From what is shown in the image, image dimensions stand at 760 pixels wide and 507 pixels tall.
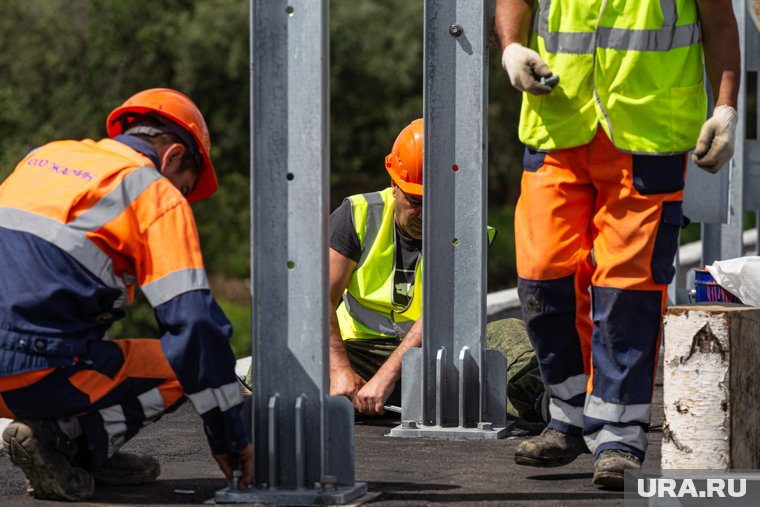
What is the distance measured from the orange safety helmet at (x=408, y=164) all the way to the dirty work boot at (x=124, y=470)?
1970 mm

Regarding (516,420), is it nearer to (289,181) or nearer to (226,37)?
(289,181)

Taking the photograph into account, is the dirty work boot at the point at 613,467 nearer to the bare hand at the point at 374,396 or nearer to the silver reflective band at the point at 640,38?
the silver reflective band at the point at 640,38

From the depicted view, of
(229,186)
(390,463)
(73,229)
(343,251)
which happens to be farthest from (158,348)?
(229,186)

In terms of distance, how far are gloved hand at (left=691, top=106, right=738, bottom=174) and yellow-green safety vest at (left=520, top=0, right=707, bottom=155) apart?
8 cm

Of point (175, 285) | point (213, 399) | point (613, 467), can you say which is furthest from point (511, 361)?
point (175, 285)

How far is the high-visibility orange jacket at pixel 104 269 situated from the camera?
404 centimetres

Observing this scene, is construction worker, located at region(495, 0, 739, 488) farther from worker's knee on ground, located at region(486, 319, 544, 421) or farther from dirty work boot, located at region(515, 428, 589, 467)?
worker's knee on ground, located at region(486, 319, 544, 421)

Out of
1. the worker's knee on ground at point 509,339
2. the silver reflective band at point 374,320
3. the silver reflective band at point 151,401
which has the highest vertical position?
the silver reflective band at point 151,401

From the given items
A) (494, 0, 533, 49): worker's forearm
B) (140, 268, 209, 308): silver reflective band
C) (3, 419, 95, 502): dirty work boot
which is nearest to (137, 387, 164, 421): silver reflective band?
(3, 419, 95, 502): dirty work boot

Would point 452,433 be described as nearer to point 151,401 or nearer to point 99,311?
point 151,401

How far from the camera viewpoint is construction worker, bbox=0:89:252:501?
160 inches

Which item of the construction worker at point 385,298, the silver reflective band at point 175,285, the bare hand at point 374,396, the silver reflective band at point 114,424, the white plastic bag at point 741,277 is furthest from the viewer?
the white plastic bag at point 741,277

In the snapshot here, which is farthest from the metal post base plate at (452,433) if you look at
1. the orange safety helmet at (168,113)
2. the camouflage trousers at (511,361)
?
the orange safety helmet at (168,113)

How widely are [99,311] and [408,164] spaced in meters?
2.13
